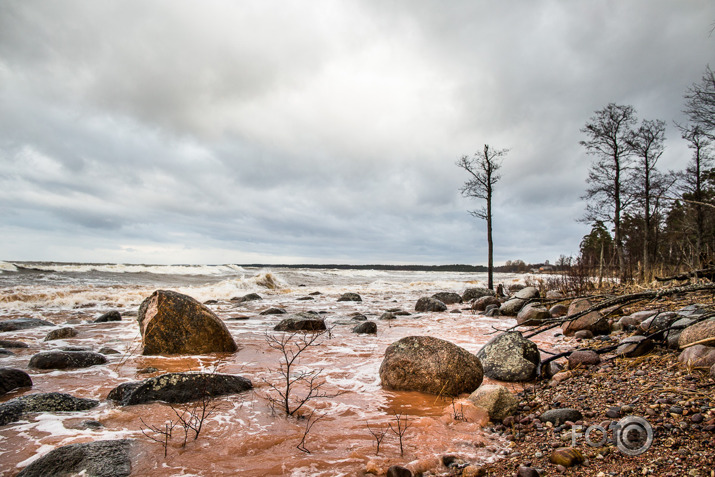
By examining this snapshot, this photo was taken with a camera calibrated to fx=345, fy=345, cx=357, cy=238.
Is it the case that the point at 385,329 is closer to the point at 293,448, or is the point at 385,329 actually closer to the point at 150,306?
the point at 150,306

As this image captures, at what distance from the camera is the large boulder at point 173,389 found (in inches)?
155

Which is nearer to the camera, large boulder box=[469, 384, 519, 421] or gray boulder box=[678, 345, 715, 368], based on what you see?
gray boulder box=[678, 345, 715, 368]

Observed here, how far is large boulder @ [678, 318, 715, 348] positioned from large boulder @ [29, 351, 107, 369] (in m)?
7.98

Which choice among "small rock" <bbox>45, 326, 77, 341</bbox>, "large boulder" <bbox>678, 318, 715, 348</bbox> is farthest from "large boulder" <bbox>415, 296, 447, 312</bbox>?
"small rock" <bbox>45, 326, 77, 341</bbox>

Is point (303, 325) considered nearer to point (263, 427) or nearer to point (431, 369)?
point (431, 369)

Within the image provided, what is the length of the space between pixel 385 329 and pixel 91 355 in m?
6.45

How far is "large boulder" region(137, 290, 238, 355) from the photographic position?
6.65 metres

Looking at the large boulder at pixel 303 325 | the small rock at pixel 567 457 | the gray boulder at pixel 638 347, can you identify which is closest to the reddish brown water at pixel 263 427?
the small rock at pixel 567 457

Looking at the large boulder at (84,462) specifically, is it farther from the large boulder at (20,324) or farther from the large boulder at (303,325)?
the large boulder at (20,324)

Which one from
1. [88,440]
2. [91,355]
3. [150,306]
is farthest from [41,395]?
[150,306]

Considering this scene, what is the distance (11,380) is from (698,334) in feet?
25.7

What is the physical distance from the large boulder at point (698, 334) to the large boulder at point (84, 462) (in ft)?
16.6

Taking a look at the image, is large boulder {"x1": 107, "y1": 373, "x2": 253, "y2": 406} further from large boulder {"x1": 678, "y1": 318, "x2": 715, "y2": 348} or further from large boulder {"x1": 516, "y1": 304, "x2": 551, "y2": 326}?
large boulder {"x1": 516, "y1": 304, "x2": 551, "y2": 326}

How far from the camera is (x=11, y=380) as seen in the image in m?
4.33
